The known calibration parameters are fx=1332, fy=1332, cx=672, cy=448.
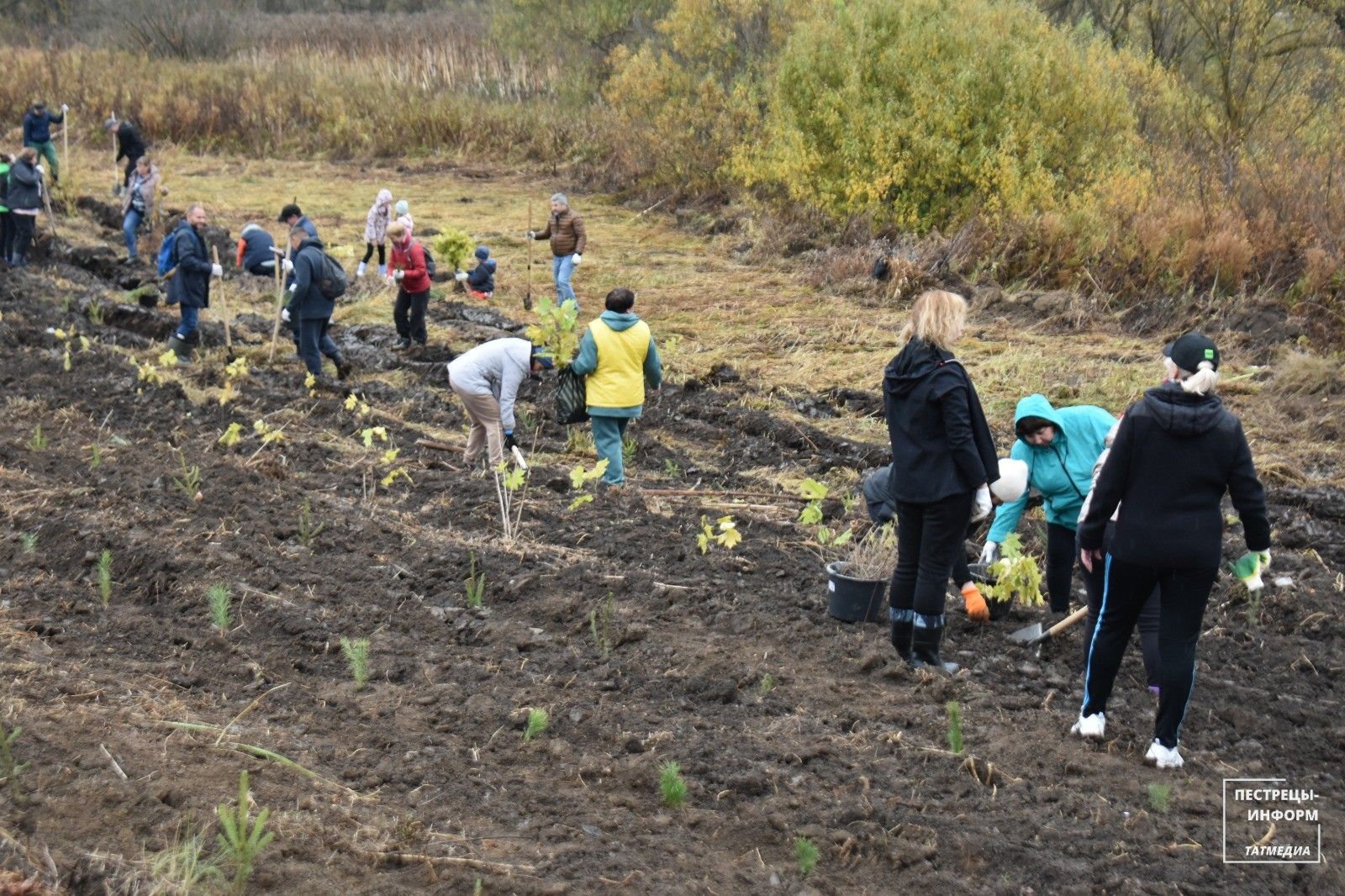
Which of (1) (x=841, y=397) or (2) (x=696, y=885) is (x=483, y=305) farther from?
(2) (x=696, y=885)

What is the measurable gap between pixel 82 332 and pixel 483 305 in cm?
488

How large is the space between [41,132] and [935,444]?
66.0 ft

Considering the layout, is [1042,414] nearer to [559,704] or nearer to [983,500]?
[983,500]

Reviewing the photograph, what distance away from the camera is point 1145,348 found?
1362 centimetres

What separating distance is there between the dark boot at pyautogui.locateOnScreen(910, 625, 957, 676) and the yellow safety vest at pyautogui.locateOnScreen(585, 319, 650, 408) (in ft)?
11.4

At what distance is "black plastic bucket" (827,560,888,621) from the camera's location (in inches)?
264

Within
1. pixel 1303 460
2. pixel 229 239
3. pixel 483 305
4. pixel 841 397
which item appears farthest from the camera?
pixel 229 239

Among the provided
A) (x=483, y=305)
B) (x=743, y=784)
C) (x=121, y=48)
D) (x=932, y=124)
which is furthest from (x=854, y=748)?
(x=121, y=48)

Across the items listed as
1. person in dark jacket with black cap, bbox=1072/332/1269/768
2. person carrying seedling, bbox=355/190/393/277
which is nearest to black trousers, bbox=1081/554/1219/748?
person in dark jacket with black cap, bbox=1072/332/1269/768

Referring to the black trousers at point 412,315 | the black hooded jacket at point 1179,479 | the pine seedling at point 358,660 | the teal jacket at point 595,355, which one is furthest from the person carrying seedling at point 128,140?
the black hooded jacket at point 1179,479

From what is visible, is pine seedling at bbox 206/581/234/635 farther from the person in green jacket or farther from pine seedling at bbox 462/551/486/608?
the person in green jacket

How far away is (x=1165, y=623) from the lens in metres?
4.97

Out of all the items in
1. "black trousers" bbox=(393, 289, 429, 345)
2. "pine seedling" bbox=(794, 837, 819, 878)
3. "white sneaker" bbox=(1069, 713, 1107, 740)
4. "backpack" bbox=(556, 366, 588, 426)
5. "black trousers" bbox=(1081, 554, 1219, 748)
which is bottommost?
"black trousers" bbox=(393, 289, 429, 345)

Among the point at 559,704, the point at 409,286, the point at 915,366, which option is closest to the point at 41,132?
the point at 409,286
